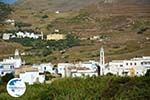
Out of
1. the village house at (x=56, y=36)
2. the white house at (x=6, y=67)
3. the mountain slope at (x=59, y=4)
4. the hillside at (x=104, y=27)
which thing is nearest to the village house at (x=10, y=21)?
the hillside at (x=104, y=27)

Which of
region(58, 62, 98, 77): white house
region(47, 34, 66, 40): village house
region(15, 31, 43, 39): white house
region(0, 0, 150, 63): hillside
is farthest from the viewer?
region(47, 34, 66, 40): village house

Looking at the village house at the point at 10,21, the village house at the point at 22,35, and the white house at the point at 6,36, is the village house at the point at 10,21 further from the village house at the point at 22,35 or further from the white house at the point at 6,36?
the white house at the point at 6,36

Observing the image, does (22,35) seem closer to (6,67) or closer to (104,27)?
(104,27)

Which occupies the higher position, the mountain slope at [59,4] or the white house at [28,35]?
the white house at [28,35]

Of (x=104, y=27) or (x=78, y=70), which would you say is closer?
(x=78, y=70)

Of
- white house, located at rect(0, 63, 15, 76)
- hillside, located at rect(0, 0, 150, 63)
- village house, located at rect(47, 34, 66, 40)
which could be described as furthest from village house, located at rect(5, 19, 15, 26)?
white house, located at rect(0, 63, 15, 76)

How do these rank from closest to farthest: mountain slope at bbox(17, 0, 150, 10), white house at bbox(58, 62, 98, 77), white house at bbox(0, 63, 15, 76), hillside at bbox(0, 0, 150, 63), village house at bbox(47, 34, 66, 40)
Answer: white house at bbox(58, 62, 98, 77)
white house at bbox(0, 63, 15, 76)
hillside at bbox(0, 0, 150, 63)
village house at bbox(47, 34, 66, 40)
mountain slope at bbox(17, 0, 150, 10)

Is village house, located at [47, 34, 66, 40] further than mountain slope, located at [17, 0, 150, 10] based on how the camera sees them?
No

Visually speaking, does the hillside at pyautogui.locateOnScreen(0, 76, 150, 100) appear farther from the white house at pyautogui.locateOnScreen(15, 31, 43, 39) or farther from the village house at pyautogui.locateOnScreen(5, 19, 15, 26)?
the village house at pyautogui.locateOnScreen(5, 19, 15, 26)

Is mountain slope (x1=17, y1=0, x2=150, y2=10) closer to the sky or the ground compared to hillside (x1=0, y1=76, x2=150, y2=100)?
closer to the ground

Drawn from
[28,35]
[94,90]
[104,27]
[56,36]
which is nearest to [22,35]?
[28,35]

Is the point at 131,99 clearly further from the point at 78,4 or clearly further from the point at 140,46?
the point at 78,4

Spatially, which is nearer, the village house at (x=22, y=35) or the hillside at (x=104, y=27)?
the hillside at (x=104, y=27)

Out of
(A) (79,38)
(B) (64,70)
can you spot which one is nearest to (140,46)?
(A) (79,38)
